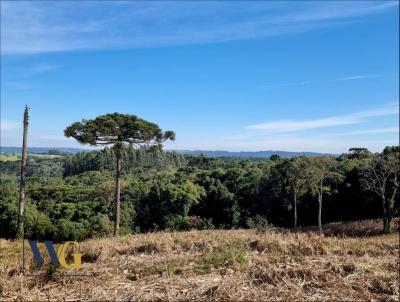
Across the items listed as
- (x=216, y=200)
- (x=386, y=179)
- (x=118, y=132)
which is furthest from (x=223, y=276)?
(x=216, y=200)

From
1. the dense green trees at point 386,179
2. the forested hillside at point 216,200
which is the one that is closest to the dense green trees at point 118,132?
the forested hillside at point 216,200

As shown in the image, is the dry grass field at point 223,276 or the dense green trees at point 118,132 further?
the dense green trees at point 118,132

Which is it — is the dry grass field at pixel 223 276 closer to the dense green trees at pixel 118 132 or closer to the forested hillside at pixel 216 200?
the dense green trees at pixel 118 132

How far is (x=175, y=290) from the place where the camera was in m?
4.27

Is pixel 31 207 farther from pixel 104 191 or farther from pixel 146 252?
pixel 146 252

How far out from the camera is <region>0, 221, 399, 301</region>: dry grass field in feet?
13.6

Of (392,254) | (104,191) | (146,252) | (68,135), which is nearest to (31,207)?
(104,191)

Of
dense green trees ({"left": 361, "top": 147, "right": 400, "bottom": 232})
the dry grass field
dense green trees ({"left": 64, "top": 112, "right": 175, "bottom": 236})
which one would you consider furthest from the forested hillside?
the dry grass field

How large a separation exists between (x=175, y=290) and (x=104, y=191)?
34693mm

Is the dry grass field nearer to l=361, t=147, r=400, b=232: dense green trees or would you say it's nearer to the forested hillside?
l=361, t=147, r=400, b=232: dense green trees

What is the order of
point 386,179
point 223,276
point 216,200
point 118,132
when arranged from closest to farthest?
point 223,276, point 118,132, point 386,179, point 216,200

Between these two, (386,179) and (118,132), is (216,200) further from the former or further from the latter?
(118,132)

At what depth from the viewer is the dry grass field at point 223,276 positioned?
414cm

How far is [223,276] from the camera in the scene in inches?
190
